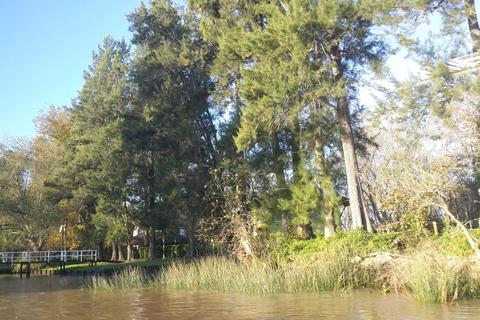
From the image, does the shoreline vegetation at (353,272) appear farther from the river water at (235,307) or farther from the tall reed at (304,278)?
the river water at (235,307)

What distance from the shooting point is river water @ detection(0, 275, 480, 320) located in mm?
8187

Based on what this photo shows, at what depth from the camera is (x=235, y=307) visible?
9773 mm

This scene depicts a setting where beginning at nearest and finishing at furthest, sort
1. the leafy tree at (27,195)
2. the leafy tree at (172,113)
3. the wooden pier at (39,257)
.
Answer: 1. the leafy tree at (172,113)
2. the wooden pier at (39,257)
3. the leafy tree at (27,195)

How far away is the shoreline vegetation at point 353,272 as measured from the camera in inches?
365

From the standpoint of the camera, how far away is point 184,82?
25469 mm

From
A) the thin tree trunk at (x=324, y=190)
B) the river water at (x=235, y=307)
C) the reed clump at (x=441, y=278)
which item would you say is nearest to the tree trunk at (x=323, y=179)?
the thin tree trunk at (x=324, y=190)

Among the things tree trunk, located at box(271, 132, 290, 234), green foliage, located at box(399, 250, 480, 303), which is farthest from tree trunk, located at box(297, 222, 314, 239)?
green foliage, located at box(399, 250, 480, 303)

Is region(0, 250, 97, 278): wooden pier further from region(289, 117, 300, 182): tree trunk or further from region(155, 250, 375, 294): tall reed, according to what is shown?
region(155, 250, 375, 294): tall reed

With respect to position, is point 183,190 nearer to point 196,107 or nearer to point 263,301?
point 196,107

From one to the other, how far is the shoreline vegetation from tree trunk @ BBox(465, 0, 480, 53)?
7242mm

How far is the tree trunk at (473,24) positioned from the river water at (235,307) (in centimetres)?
987

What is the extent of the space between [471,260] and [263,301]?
5.14 m

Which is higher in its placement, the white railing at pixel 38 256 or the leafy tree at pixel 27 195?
the leafy tree at pixel 27 195

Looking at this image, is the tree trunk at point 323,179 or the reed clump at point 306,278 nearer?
the reed clump at point 306,278
